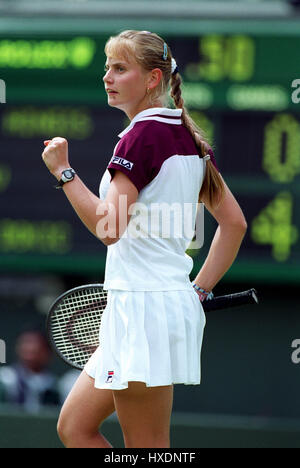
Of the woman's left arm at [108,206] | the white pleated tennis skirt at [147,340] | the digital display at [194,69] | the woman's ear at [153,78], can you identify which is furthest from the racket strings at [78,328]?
the digital display at [194,69]

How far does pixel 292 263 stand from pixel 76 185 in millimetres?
3800

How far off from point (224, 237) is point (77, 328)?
54 centimetres

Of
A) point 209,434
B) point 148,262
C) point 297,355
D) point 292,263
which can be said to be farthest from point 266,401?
point 148,262

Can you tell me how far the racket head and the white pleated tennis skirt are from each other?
0.44 m

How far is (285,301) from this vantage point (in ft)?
21.3

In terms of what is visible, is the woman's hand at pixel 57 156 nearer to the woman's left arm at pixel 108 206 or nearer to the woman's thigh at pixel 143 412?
the woman's left arm at pixel 108 206

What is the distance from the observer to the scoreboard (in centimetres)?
586

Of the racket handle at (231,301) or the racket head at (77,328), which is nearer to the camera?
the racket handle at (231,301)

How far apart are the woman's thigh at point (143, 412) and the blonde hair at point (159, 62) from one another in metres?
0.59

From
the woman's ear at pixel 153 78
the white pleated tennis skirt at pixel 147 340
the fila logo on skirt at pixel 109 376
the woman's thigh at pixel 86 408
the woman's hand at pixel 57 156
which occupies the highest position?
the woman's ear at pixel 153 78

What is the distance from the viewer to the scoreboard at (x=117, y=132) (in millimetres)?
5863

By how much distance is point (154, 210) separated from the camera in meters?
2.33
